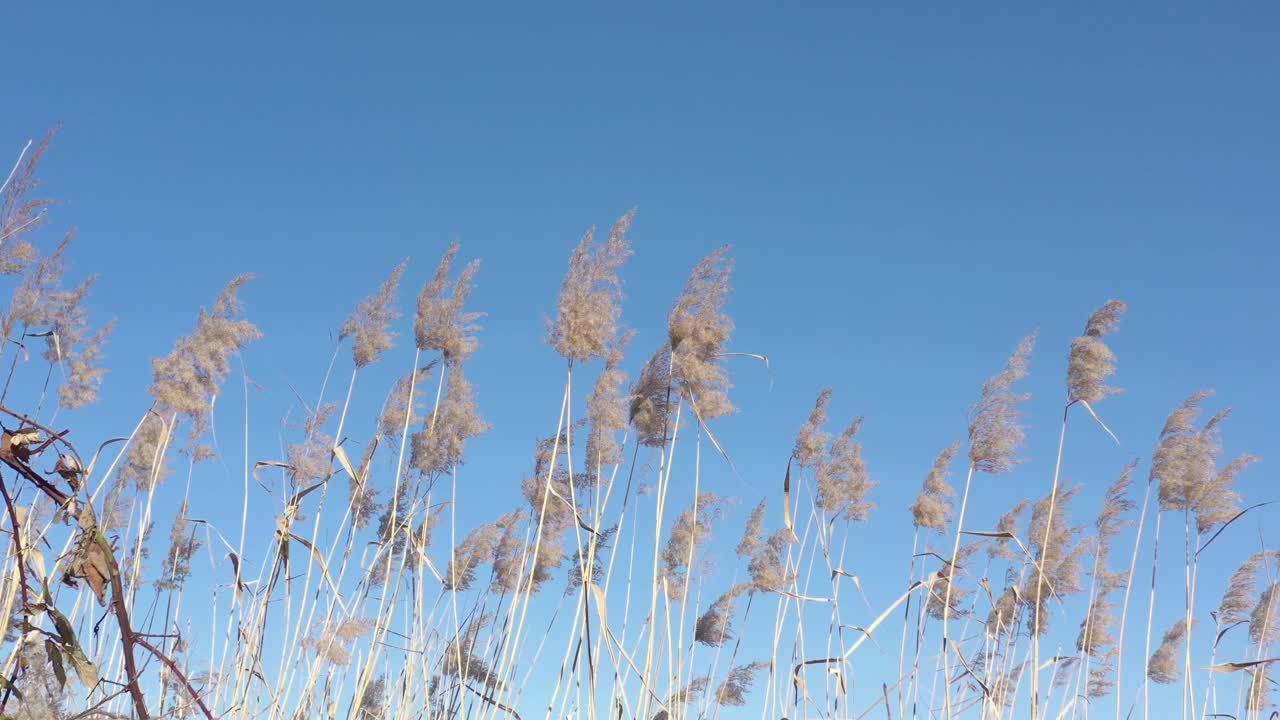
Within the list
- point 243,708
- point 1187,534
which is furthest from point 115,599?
Answer: point 1187,534

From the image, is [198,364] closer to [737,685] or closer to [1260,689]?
[737,685]

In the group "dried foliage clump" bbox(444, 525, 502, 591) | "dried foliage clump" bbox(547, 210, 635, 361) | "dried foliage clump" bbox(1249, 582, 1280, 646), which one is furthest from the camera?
"dried foliage clump" bbox(1249, 582, 1280, 646)

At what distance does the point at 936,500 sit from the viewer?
5016 millimetres

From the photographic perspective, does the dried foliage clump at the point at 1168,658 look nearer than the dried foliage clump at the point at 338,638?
No

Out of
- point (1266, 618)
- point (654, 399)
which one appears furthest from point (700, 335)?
point (1266, 618)

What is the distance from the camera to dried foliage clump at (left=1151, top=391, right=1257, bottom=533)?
5.01 metres

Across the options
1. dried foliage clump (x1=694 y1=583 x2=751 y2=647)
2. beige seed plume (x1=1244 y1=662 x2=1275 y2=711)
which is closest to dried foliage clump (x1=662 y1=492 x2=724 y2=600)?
dried foliage clump (x1=694 y1=583 x2=751 y2=647)

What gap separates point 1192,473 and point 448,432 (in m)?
3.86

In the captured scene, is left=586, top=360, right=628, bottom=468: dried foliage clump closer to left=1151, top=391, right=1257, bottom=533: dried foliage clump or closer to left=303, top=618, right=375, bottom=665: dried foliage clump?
left=303, top=618, right=375, bottom=665: dried foliage clump

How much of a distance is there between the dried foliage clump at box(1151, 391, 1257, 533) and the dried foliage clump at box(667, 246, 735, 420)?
2910mm

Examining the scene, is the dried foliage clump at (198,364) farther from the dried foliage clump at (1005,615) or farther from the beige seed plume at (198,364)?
the dried foliage clump at (1005,615)

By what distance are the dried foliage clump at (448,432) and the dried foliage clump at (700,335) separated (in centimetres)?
127

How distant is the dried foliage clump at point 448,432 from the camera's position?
4.36 metres

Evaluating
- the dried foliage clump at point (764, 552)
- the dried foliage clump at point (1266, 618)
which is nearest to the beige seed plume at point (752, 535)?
the dried foliage clump at point (764, 552)
